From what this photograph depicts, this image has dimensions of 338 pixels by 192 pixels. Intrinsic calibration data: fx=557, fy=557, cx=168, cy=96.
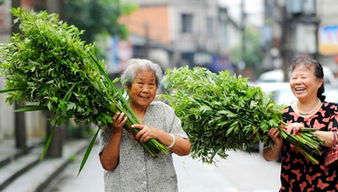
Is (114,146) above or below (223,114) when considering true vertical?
below

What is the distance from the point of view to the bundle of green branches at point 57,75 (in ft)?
9.57

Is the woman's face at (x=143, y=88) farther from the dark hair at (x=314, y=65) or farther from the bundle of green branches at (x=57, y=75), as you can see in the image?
the dark hair at (x=314, y=65)

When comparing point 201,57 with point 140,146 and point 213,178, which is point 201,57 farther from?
point 140,146

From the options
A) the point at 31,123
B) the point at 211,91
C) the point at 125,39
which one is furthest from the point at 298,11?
the point at 211,91

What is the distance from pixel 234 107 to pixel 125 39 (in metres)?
14.5

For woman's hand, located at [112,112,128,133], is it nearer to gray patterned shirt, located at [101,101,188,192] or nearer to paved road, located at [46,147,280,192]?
gray patterned shirt, located at [101,101,188,192]

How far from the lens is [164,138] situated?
9.98 feet

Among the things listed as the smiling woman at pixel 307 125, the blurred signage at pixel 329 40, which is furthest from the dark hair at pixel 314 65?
the blurred signage at pixel 329 40

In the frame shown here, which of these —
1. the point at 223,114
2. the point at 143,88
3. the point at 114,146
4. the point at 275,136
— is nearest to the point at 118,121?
the point at 114,146

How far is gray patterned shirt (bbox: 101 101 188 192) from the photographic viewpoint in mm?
3071

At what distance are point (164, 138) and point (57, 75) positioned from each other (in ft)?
2.18

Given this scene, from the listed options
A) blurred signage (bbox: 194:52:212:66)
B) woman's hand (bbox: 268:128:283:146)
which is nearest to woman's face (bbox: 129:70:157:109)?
woman's hand (bbox: 268:128:283:146)

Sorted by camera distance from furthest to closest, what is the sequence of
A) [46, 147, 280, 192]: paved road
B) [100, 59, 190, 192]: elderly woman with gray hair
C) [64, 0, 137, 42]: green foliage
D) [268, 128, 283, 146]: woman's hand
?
[64, 0, 137, 42]: green foliage < [46, 147, 280, 192]: paved road < [268, 128, 283, 146]: woman's hand < [100, 59, 190, 192]: elderly woman with gray hair

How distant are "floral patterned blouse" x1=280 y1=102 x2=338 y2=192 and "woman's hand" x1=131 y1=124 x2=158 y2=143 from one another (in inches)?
33.3
